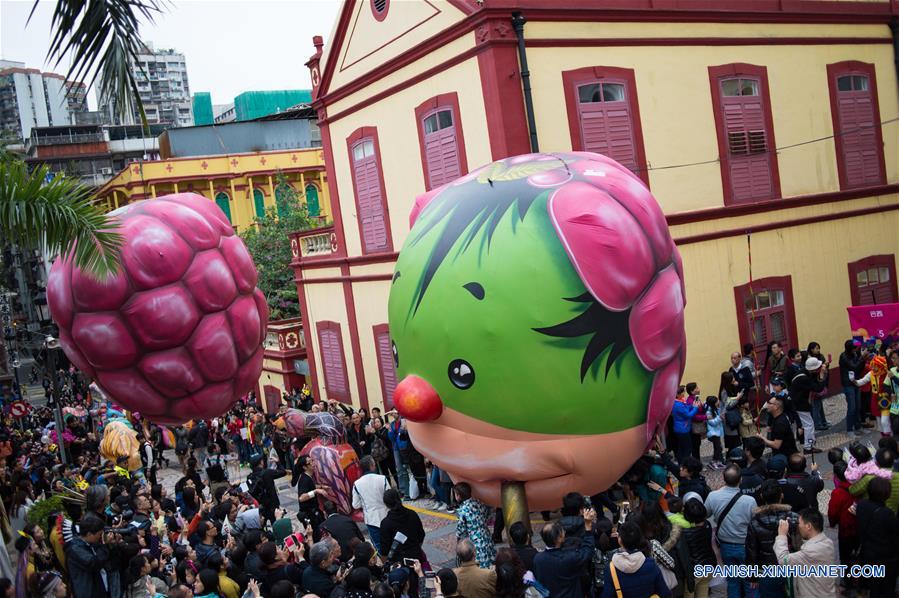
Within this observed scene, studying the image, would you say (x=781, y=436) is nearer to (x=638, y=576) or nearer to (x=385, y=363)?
(x=638, y=576)

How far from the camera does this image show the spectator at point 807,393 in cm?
1218

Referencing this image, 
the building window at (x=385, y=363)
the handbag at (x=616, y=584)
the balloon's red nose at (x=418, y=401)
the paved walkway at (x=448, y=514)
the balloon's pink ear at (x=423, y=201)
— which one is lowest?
the paved walkway at (x=448, y=514)

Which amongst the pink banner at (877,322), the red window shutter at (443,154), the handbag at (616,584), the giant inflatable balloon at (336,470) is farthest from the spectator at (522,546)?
the red window shutter at (443,154)

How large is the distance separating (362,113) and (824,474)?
10953mm

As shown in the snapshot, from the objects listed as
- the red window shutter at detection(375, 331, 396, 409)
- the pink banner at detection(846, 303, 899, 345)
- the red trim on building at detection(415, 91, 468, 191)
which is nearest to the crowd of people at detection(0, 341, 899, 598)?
the pink banner at detection(846, 303, 899, 345)

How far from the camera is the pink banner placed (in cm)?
1323

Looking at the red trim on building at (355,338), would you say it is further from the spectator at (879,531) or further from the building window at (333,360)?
the spectator at (879,531)

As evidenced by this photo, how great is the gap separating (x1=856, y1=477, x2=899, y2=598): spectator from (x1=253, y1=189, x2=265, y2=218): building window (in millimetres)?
37662

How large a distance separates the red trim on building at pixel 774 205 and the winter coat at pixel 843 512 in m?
7.91

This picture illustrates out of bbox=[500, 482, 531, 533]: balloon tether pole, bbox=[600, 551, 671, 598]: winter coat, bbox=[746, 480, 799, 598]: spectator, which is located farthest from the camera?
bbox=[500, 482, 531, 533]: balloon tether pole

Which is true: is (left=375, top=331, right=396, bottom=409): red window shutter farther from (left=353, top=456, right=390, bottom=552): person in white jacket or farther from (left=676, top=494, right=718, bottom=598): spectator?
(left=676, top=494, right=718, bottom=598): spectator

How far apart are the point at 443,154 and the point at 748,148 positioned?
233 inches

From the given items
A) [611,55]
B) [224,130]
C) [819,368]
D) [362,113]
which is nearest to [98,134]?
[224,130]

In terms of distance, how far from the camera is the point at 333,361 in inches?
787
